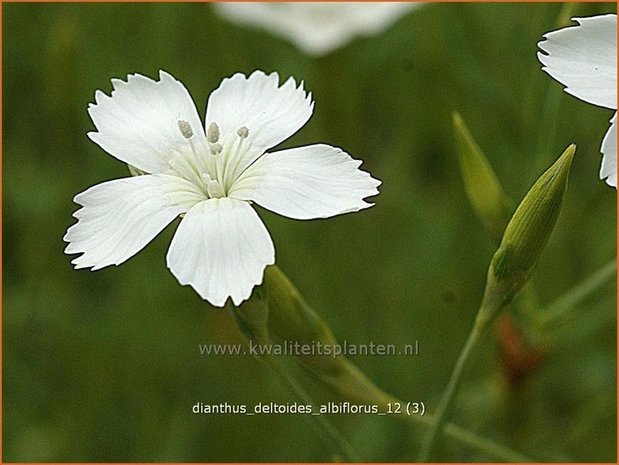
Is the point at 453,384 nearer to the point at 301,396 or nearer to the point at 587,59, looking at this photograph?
the point at 301,396

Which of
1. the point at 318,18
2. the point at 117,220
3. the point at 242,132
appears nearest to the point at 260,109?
the point at 242,132

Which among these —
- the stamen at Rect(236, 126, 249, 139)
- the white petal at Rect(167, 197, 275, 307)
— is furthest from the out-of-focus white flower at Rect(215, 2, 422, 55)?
the white petal at Rect(167, 197, 275, 307)

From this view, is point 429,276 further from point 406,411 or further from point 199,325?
point 406,411

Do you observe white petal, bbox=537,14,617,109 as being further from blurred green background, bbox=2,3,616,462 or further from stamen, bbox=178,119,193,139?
blurred green background, bbox=2,3,616,462

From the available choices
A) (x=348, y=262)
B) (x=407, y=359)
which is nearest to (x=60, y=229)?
(x=348, y=262)

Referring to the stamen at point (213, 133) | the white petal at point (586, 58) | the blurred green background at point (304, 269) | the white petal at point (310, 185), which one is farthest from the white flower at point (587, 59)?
the blurred green background at point (304, 269)

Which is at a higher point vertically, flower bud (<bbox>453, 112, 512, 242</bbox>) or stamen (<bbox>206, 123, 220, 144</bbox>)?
stamen (<bbox>206, 123, 220, 144</bbox>)

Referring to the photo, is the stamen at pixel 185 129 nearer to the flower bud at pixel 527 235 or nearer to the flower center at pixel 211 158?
the flower center at pixel 211 158
